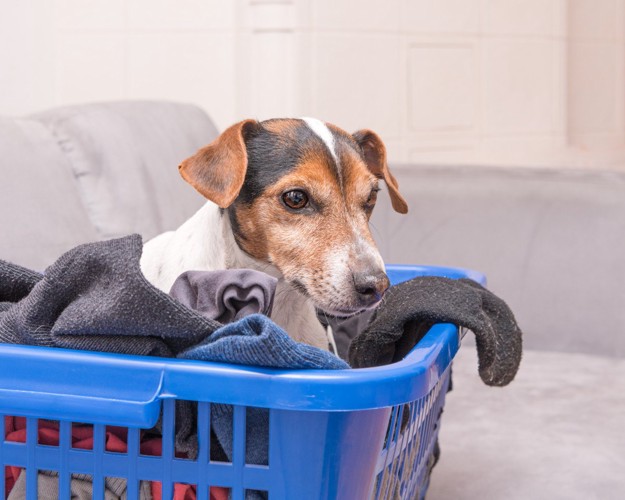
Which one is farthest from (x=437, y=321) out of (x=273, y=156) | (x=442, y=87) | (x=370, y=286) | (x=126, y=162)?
(x=442, y=87)

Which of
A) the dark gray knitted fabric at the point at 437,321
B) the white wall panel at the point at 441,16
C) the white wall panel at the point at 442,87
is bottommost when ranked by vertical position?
the dark gray knitted fabric at the point at 437,321

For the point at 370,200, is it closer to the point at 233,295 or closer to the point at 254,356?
the point at 233,295

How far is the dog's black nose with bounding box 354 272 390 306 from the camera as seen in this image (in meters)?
1.01

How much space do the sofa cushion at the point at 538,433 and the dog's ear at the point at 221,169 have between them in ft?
1.65

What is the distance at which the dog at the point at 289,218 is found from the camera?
106 centimetres

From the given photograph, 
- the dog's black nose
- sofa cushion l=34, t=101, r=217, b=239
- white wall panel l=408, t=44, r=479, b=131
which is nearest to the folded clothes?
the dog's black nose

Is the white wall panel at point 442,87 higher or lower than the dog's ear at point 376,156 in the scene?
higher

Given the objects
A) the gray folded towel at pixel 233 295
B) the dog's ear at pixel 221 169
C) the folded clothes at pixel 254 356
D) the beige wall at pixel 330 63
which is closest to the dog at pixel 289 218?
the dog's ear at pixel 221 169

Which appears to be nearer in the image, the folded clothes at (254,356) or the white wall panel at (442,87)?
the folded clothes at (254,356)

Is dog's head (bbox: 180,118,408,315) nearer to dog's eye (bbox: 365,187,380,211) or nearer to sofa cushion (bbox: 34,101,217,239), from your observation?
dog's eye (bbox: 365,187,380,211)

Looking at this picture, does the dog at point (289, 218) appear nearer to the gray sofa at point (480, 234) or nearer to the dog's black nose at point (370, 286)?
the dog's black nose at point (370, 286)

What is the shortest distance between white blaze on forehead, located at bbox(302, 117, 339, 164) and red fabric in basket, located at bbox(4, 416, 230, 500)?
48cm

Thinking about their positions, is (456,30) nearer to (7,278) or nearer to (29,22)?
(29,22)

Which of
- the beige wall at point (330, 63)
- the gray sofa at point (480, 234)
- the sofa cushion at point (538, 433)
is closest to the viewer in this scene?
the sofa cushion at point (538, 433)
